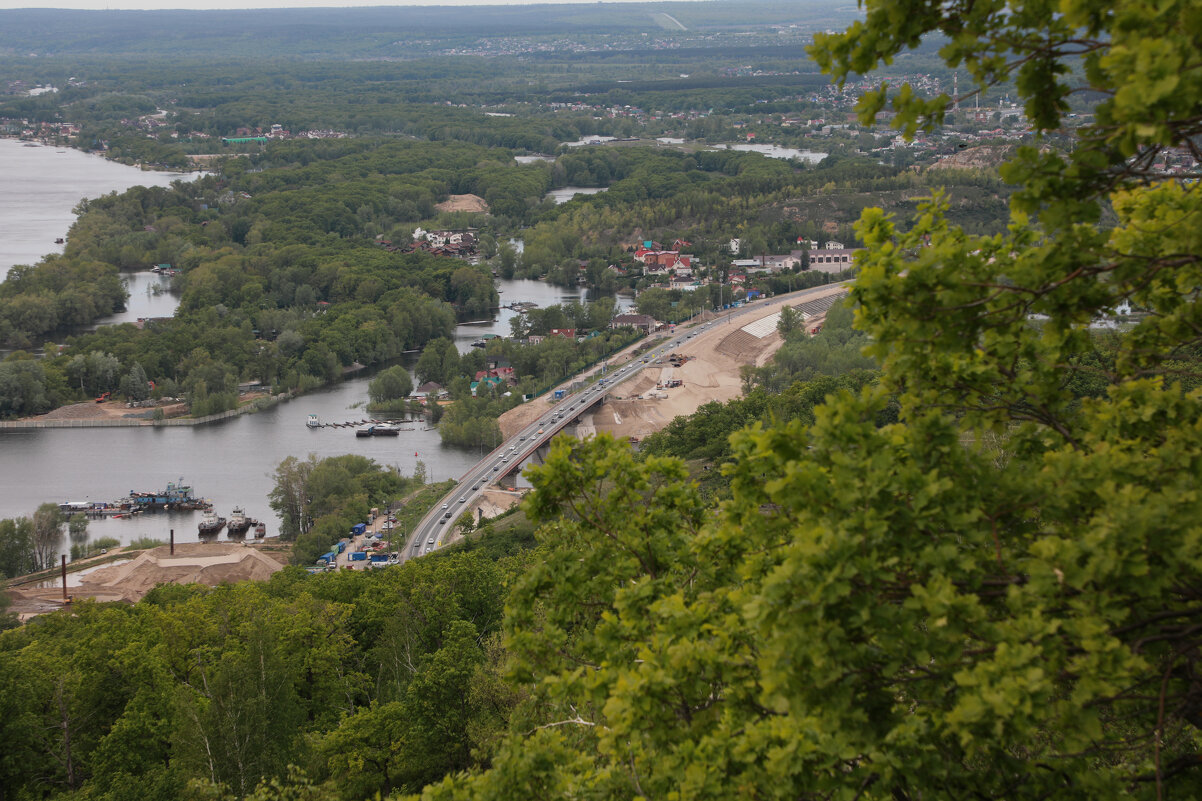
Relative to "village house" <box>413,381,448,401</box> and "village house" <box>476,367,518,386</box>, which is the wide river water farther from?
"village house" <box>476,367,518,386</box>

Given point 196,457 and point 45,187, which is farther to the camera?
point 45,187

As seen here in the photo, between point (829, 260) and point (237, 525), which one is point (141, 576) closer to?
point (237, 525)

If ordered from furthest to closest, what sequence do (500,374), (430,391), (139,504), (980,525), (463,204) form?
(463,204) → (500,374) → (430,391) → (139,504) → (980,525)

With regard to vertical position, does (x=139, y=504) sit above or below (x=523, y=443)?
below

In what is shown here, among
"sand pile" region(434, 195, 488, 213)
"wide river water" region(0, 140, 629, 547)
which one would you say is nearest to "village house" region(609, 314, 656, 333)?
"wide river water" region(0, 140, 629, 547)

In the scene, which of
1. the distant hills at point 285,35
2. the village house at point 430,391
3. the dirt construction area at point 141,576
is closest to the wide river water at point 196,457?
the village house at point 430,391

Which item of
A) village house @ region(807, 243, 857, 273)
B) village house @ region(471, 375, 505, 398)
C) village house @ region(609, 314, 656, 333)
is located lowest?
village house @ region(471, 375, 505, 398)

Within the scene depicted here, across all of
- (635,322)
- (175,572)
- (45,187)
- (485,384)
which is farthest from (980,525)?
(45,187)
